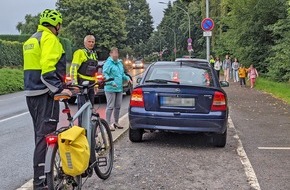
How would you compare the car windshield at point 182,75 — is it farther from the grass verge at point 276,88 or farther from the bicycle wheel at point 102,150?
the grass verge at point 276,88

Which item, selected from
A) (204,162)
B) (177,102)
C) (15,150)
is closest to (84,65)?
(177,102)

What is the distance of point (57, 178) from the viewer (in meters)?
4.36

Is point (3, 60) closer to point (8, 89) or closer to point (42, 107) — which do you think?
point (8, 89)

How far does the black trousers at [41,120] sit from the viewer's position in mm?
4449

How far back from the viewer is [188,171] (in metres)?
5.89

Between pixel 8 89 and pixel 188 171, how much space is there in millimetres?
20557

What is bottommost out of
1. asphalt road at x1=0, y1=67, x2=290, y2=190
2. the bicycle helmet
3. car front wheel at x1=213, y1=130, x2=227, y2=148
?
asphalt road at x1=0, y1=67, x2=290, y2=190

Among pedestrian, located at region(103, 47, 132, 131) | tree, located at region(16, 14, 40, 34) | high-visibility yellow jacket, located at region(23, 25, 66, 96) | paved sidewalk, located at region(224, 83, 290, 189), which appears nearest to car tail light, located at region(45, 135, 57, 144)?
high-visibility yellow jacket, located at region(23, 25, 66, 96)

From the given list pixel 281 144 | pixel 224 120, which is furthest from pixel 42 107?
pixel 281 144

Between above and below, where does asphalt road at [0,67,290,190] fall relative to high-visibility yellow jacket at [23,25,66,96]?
below

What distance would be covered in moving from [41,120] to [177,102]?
327 centimetres

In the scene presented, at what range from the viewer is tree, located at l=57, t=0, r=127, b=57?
5778 centimetres

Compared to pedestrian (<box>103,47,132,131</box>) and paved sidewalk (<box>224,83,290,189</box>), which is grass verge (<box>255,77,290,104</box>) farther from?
pedestrian (<box>103,47,132,131</box>)

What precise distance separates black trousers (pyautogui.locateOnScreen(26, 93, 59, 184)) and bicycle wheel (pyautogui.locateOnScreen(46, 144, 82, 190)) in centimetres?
19
